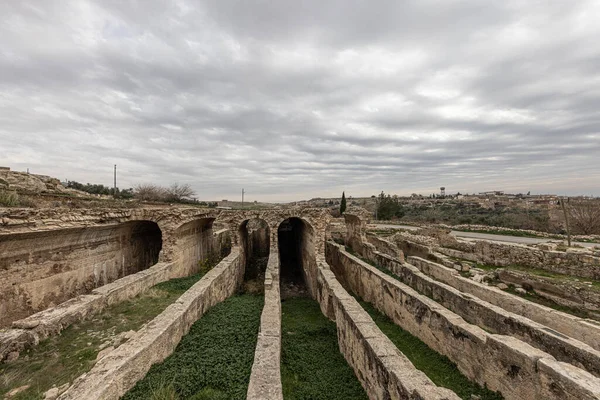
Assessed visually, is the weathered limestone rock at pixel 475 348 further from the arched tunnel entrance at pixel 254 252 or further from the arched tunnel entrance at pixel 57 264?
the arched tunnel entrance at pixel 57 264

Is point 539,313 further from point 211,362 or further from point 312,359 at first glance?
point 211,362

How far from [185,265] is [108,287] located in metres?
5.11

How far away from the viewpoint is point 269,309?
7.90 meters

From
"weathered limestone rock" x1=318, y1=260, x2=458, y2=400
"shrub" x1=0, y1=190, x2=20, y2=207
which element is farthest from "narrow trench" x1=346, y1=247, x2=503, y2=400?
"shrub" x1=0, y1=190, x2=20, y2=207

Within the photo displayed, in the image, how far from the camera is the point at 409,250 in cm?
1967

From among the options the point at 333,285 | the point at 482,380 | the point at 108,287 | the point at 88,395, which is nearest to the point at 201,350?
the point at 88,395

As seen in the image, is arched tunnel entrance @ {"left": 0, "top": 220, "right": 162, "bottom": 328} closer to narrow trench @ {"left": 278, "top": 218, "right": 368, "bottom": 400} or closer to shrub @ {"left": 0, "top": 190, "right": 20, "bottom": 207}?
shrub @ {"left": 0, "top": 190, "right": 20, "bottom": 207}

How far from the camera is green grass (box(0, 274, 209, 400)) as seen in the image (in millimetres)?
4684

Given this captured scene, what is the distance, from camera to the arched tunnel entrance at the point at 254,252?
1428 cm

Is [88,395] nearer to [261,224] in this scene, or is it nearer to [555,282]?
[555,282]

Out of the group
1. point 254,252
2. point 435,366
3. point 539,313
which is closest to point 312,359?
point 435,366

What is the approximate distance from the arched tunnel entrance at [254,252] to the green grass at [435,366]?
20.3 feet

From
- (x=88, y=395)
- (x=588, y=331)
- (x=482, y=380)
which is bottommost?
(x=482, y=380)

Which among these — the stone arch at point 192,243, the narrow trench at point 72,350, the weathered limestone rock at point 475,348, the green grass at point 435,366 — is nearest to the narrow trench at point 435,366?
the green grass at point 435,366
